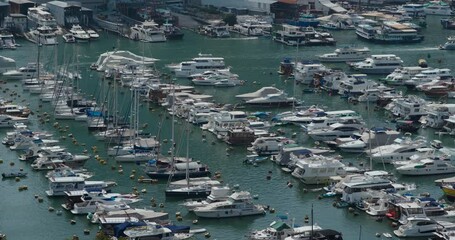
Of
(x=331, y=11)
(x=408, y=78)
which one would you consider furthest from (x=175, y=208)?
(x=331, y=11)

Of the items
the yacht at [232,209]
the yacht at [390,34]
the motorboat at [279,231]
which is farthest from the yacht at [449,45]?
the motorboat at [279,231]

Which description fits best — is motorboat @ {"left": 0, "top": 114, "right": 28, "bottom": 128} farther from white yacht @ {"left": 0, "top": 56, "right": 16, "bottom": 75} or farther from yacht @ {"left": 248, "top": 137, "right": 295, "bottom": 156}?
white yacht @ {"left": 0, "top": 56, "right": 16, "bottom": 75}

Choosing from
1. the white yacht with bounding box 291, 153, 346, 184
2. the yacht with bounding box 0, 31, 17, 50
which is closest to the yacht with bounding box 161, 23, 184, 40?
the yacht with bounding box 0, 31, 17, 50

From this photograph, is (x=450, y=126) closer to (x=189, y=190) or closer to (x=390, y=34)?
(x=189, y=190)

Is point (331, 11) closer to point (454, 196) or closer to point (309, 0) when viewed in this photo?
point (309, 0)

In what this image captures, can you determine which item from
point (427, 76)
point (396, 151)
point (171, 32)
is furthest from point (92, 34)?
point (396, 151)
